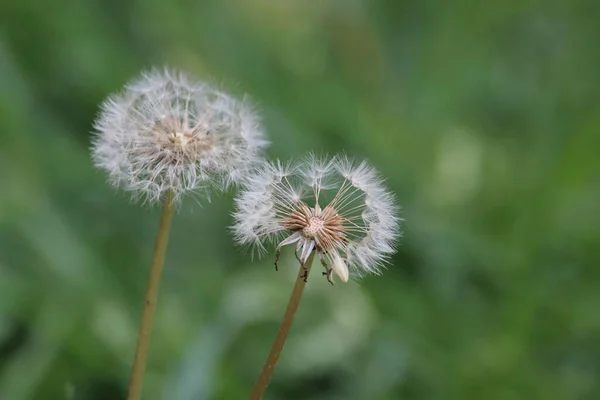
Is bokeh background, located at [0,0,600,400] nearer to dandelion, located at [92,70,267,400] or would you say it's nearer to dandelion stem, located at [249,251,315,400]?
dandelion, located at [92,70,267,400]

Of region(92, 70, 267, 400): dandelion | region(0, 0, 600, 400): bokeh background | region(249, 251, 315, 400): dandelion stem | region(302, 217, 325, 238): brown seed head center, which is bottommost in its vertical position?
region(249, 251, 315, 400): dandelion stem

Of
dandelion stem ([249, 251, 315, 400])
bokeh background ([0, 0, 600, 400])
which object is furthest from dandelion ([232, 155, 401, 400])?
bokeh background ([0, 0, 600, 400])

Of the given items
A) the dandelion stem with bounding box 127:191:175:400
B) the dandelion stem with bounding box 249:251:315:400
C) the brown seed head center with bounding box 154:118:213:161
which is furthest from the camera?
the brown seed head center with bounding box 154:118:213:161

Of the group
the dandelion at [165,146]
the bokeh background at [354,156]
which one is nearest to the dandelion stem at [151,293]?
the dandelion at [165,146]

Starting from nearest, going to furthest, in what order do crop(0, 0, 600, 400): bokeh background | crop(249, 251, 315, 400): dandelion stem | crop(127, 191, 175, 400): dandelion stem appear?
crop(249, 251, 315, 400): dandelion stem < crop(127, 191, 175, 400): dandelion stem < crop(0, 0, 600, 400): bokeh background

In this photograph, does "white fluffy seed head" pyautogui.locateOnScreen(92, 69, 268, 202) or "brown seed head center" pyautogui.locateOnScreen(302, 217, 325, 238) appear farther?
"white fluffy seed head" pyautogui.locateOnScreen(92, 69, 268, 202)

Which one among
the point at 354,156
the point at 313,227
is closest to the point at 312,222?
the point at 313,227

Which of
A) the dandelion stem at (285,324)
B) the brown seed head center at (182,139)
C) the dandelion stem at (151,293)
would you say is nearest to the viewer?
the dandelion stem at (285,324)

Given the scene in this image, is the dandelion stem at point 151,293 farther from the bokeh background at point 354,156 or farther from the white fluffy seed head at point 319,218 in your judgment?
the bokeh background at point 354,156
